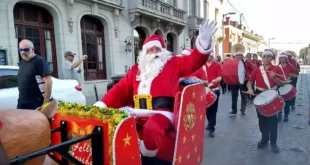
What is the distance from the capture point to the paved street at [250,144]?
3.68 meters

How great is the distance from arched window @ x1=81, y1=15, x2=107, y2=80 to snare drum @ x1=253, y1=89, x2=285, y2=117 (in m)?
8.59

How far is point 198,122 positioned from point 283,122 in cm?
442

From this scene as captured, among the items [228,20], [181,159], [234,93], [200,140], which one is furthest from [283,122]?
[228,20]

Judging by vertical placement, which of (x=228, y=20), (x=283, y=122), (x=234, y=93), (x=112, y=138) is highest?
(x=228, y=20)

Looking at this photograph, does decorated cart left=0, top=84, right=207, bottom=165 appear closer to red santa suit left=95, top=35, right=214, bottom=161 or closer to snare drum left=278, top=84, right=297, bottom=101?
red santa suit left=95, top=35, right=214, bottom=161

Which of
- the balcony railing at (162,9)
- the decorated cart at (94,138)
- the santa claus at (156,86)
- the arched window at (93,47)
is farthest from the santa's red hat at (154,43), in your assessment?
the balcony railing at (162,9)

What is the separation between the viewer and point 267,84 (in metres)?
4.30

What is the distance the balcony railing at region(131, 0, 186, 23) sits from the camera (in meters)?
13.3

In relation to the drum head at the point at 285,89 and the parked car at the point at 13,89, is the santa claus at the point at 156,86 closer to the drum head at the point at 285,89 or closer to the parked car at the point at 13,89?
the parked car at the point at 13,89

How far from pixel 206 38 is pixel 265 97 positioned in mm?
2148

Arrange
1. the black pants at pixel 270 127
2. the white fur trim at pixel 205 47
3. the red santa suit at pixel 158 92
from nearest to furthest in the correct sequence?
the red santa suit at pixel 158 92 → the white fur trim at pixel 205 47 → the black pants at pixel 270 127

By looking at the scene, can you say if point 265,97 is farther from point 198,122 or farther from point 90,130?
point 90,130

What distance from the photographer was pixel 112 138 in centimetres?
151

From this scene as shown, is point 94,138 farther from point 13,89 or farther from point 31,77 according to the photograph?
point 13,89
